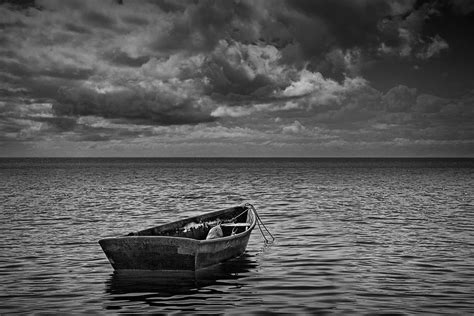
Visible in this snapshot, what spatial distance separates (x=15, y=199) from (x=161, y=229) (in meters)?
31.1

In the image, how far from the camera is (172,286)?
44.5 feet

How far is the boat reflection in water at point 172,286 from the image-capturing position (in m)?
12.3

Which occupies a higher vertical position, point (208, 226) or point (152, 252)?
point (152, 252)

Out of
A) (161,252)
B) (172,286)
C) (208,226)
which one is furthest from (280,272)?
(208,226)

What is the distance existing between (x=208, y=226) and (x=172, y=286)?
7478 millimetres

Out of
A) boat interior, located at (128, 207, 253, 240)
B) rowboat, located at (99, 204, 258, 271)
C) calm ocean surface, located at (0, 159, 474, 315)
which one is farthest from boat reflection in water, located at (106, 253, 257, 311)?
boat interior, located at (128, 207, 253, 240)

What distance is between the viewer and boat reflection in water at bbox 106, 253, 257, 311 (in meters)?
12.3

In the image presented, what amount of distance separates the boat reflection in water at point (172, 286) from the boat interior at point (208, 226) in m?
2.71

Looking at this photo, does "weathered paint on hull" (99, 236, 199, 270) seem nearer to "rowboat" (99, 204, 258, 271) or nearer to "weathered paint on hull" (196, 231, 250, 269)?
"rowboat" (99, 204, 258, 271)

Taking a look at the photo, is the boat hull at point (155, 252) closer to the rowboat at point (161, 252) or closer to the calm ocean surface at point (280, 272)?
the rowboat at point (161, 252)

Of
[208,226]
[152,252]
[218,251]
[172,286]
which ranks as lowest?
[172,286]

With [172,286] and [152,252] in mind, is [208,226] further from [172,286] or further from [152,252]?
[172,286]

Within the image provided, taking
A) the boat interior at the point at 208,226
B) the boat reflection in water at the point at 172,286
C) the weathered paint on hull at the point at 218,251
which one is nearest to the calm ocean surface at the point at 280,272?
the boat reflection in water at the point at 172,286

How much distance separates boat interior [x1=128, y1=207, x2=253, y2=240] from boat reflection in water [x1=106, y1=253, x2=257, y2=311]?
2.71 m
